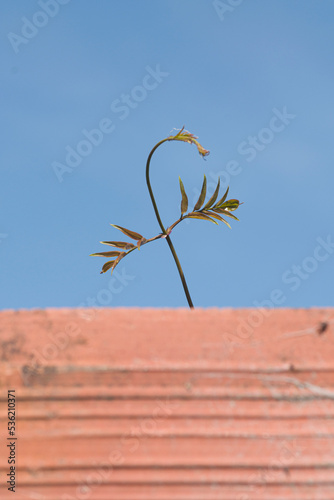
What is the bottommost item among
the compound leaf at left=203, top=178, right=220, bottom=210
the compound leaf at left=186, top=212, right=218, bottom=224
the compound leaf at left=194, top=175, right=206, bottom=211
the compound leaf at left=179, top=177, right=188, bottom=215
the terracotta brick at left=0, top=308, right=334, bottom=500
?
the terracotta brick at left=0, top=308, right=334, bottom=500

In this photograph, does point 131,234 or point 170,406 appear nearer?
point 170,406

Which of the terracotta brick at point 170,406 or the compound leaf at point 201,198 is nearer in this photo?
the terracotta brick at point 170,406

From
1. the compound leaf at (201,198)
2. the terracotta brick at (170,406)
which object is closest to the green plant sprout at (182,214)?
the compound leaf at (201,198)

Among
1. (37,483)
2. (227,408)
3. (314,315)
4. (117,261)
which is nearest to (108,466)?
(37,483)

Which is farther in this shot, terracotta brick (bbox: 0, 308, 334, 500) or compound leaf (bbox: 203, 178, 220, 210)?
compound leaf (bbox: 203, 178, 220, 210)

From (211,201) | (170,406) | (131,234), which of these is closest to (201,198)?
(211,201)

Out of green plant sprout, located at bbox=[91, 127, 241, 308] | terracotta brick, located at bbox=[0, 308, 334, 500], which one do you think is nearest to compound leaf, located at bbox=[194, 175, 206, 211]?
green plant sprout, located at bbox=[91, 127, 241, 308]

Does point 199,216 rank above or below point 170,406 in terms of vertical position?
above

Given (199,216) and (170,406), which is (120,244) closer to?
(199,216)

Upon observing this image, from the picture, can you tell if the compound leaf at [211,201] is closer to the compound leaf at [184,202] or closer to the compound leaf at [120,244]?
the compound leaf at [184,202]

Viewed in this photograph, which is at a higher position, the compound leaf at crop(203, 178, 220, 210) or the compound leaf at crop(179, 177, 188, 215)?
the compound leaf at crop(203, 178, 220, 210)

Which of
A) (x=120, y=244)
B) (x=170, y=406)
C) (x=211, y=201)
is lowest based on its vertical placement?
(x=170, y=406)

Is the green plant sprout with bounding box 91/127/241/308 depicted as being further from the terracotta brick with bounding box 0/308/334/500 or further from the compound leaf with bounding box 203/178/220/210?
the terracotta brick with bounding box 0/308/334/500
